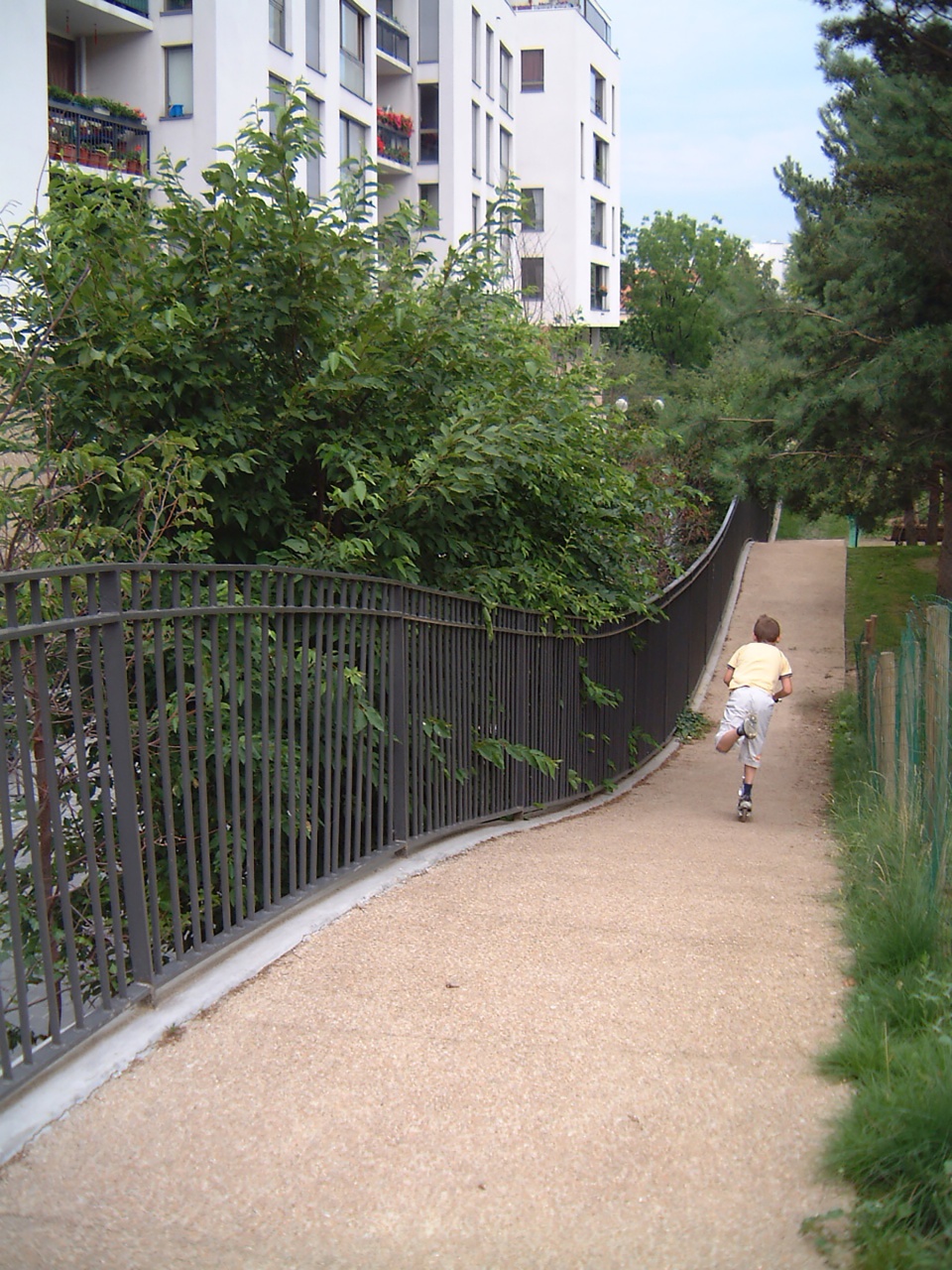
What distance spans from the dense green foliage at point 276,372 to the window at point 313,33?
22.7 metres

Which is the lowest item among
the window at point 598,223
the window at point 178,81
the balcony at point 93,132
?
the balcony at point 93,132

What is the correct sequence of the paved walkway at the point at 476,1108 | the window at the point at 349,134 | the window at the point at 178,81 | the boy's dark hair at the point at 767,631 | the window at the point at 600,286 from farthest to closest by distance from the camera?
the window at the point at 600,286, the window at the point at 349,134, the window at the point at 178,81, the boy's dark hair at the point at 767,631, the paved walkway at the point at 476,1108

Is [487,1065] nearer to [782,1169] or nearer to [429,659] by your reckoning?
[782,1169]

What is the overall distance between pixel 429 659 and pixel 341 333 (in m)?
1.86

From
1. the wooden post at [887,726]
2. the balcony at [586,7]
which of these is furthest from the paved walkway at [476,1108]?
the balcony at [586,7]

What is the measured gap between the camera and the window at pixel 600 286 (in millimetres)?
48531

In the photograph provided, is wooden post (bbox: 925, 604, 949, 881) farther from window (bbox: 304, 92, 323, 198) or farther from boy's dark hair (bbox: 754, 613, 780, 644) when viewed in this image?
window (bbox: 304, 92, 323, 198)

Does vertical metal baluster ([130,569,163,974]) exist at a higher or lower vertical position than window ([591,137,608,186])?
lower

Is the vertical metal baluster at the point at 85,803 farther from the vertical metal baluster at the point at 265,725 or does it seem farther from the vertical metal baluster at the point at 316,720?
the vertical metal baluster at the point at 316,720

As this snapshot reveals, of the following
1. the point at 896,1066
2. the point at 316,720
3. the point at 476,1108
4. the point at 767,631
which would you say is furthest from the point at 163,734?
the point at 767,631

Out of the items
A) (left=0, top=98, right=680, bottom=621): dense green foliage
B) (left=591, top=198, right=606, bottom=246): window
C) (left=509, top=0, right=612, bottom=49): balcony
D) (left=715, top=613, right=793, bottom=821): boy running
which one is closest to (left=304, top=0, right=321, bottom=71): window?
(left=509, top=0, right=612, bottom=49): balcony

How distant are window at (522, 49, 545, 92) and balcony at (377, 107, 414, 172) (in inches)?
424

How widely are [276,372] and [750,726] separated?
4991 mm

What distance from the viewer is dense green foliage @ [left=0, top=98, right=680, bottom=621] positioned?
635 centimetres
